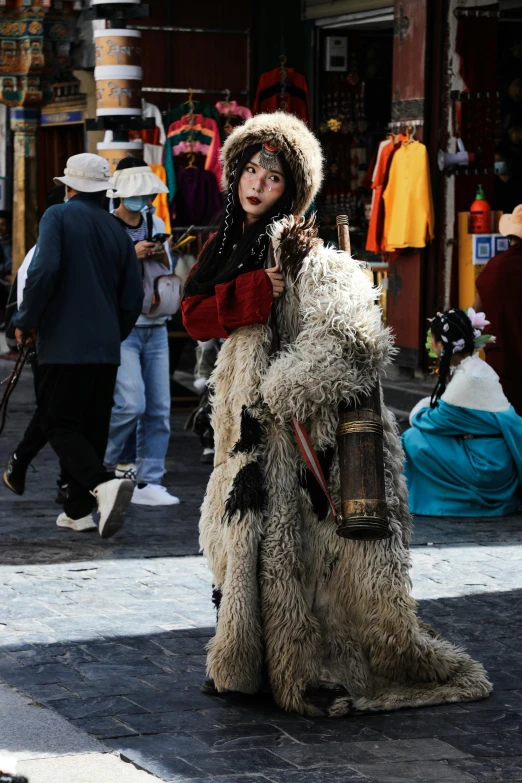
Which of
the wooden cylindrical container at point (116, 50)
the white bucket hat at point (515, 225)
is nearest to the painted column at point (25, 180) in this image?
the wooden cylindrical container at point (116, 50)

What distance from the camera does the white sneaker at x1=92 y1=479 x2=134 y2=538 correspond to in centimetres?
706

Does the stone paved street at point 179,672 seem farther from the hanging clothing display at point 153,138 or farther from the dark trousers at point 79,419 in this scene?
the hanging clothing display at point 153,138

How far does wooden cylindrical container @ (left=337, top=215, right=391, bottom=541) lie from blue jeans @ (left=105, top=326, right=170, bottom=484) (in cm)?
366

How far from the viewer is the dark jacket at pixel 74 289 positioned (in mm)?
7367

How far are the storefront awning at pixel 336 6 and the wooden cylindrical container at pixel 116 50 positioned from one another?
15.1 feet

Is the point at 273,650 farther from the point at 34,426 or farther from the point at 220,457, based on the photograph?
the point at 34,426

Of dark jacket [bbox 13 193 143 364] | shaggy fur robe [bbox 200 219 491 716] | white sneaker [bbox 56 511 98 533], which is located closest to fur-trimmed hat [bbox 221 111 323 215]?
shaggy fur robe [bbox 200 219 491 716]

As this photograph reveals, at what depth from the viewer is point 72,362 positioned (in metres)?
7.41

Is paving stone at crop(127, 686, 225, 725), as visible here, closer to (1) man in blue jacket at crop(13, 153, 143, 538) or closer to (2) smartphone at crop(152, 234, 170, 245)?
(1) man in blue jacket at crop(13, 153, 143, 538)

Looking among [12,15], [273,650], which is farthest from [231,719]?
[12,15]

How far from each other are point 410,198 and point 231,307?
8707 mm

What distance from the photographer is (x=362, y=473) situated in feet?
15.4

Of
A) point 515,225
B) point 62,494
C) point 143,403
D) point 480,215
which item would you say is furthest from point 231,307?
point 480,215

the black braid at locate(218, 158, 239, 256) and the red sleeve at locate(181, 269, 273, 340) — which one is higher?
the black braid at locate(218, 158, 239, 256)
